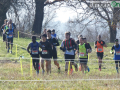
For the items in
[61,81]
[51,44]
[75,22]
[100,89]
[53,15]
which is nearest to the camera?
[100,89]

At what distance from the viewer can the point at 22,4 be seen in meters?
29.5

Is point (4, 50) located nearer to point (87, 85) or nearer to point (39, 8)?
point (87, 85)

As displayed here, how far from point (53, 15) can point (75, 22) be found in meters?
21.6

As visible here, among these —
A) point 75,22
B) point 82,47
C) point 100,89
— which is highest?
point 75,22

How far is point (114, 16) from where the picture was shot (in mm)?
22688

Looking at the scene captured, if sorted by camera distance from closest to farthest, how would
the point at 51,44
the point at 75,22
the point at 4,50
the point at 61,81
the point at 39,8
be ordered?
the point at 61,81 < the point at 51,44 < the point at 4,50 < the point at 75,22 < the point at 39,8

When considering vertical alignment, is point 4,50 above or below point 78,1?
below

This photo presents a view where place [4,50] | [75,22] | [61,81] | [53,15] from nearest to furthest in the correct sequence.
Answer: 1. [61,81]
2. [4,50]
3. [75,22]
4. [53,15]

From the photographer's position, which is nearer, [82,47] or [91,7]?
[82,47]

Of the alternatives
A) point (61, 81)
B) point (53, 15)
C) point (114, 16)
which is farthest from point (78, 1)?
point (53, 15)

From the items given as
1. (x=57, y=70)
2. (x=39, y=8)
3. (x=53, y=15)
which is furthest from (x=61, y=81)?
(x=53, y=15)

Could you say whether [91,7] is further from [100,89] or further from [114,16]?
[100,89]

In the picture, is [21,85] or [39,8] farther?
[39,8]

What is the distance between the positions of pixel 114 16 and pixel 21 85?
56.0ft
